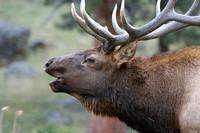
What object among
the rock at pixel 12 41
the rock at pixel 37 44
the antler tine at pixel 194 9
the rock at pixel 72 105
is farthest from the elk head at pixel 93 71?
the rock at pixel 37 44

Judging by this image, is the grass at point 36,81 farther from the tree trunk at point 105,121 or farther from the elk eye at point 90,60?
the elk eye at point 90,60

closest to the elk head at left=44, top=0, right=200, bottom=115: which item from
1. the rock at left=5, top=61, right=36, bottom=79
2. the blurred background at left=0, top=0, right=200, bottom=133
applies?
the blurred background at left=0, top=0, right=200, bottom=133

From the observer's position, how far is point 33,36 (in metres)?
19.4

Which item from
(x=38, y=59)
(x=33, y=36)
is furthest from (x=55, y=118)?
(x=33, y=36)

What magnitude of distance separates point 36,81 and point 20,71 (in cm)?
81

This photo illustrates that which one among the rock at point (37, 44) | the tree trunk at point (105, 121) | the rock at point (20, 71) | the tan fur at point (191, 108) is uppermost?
the rock at point (37, 44)

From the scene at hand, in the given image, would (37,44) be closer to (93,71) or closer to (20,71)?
(20,71)

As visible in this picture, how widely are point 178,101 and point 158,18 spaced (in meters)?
0.97

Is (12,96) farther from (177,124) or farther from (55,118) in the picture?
(177,124)

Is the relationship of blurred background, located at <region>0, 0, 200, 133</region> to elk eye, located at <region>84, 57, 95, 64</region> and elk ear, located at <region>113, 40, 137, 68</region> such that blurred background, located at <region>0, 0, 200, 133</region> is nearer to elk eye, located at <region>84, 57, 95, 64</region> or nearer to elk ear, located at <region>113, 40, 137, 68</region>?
elk eye, located at <region>84, 57, 95, 64</region>

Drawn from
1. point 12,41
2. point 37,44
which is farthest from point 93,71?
point 37,44

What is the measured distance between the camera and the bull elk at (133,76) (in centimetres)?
438

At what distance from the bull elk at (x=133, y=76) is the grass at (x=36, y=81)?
3.11 m

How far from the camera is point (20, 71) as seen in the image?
16297mm
